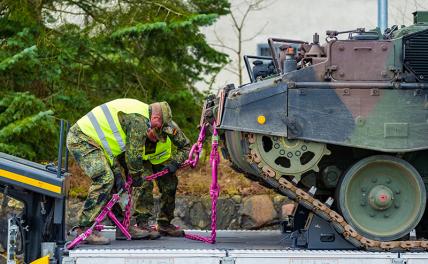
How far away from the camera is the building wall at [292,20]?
65.0 feet

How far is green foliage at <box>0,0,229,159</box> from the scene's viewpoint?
1423 centimetres

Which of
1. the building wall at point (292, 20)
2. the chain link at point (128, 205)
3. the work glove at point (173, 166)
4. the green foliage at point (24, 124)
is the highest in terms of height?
the building wall at point (292, 20)

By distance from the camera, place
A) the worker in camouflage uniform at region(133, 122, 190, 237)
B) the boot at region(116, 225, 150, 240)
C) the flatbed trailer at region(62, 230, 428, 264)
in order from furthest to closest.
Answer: the worker in camouflage uniform at region(133, 122, 190, 237) → the boot at region(116, 225, 150, 240) → the flatbed trailer at region(62, 230, 428, 264)

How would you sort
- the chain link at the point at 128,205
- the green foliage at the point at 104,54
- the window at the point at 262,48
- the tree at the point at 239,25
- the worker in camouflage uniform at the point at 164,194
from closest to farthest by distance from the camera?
1. the chain link at the point at 128,205
2. the worker in camouflage uniform at the point at 164,194
3. the green foliage at the point at 104,54
4. the tree at the point at 239,25
5. the window at the point at 262,48

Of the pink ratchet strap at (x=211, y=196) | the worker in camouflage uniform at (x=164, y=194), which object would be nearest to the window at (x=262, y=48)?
the worker in camouflage uniform at (x=164, y=194)

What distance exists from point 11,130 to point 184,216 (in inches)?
107

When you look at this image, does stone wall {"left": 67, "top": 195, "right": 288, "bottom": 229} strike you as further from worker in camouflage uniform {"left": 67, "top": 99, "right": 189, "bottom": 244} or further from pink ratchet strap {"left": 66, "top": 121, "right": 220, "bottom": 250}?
worker in camouflage uniform {"left": 67, "top": 99, "right": 189, "bottom": 244}

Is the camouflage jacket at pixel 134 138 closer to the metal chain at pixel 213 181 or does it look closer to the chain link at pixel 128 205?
the chain link at pixel 128 205

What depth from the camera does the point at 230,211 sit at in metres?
13.7

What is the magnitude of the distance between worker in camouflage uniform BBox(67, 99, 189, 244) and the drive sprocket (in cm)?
112

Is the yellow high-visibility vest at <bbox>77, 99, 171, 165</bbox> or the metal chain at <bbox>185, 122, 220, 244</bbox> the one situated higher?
Answer: the yellow high-visibility vest at <bbox>77, 99, 171, 165</bbox>

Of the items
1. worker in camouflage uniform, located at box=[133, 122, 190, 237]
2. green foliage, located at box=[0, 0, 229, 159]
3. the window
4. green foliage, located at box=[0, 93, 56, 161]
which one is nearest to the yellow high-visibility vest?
worker in camouflage uniform, located at box=[133, 122, 190, 237]

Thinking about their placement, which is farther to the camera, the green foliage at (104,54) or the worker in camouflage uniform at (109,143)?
the green foliage at (104,54)

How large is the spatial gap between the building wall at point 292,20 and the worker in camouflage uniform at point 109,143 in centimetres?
929
